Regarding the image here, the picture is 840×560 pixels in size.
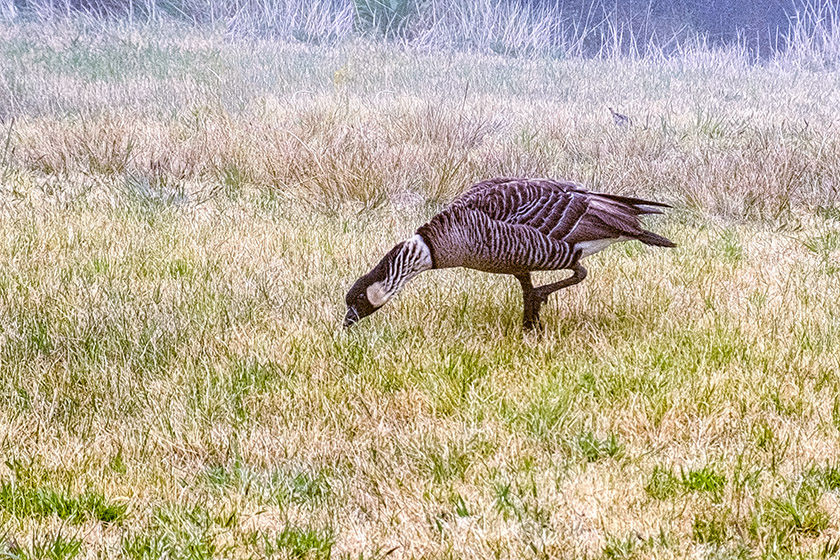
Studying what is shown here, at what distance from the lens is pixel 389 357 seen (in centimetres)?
446

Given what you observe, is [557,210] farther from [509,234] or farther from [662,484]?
[662,484]

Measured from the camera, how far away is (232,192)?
323 inches

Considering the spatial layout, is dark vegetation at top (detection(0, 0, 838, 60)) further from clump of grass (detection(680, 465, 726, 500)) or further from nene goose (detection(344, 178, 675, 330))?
clump of grass (detection(680, 465, 726, 500))

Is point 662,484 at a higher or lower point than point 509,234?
lower

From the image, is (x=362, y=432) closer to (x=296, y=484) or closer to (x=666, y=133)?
(x=296, y=484)

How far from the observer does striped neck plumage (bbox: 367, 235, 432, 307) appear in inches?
178

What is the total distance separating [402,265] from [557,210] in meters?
0.83

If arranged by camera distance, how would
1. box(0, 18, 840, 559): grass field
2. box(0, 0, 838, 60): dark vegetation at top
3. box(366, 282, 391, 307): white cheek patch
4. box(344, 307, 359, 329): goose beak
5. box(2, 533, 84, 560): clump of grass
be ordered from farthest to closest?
1. box(0, 0, 838, 60): dark vegetation at top
2. box(344, 307, 359, 329): goose beak
3. box(366, 282, 391, 307): white cheek patch
4. box(0, 18, 840, 559): grass field
5. box(2, 533, 84, 560): clump of grass

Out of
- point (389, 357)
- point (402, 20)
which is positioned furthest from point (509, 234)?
point (402, 20)

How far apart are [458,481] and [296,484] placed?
2.02ft

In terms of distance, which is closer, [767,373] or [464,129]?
[767,373]

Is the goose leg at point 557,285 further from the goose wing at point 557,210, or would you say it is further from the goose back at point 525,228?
the goose wing at point 557,210

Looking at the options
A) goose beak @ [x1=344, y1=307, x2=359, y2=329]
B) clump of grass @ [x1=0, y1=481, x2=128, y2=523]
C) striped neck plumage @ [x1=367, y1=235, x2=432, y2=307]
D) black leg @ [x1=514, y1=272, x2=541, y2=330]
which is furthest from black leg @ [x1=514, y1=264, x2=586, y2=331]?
clump of grass @ [x1=0, y1=481, x2=128, y2=523]

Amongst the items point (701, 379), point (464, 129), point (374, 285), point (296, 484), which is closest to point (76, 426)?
point (296, 484)
